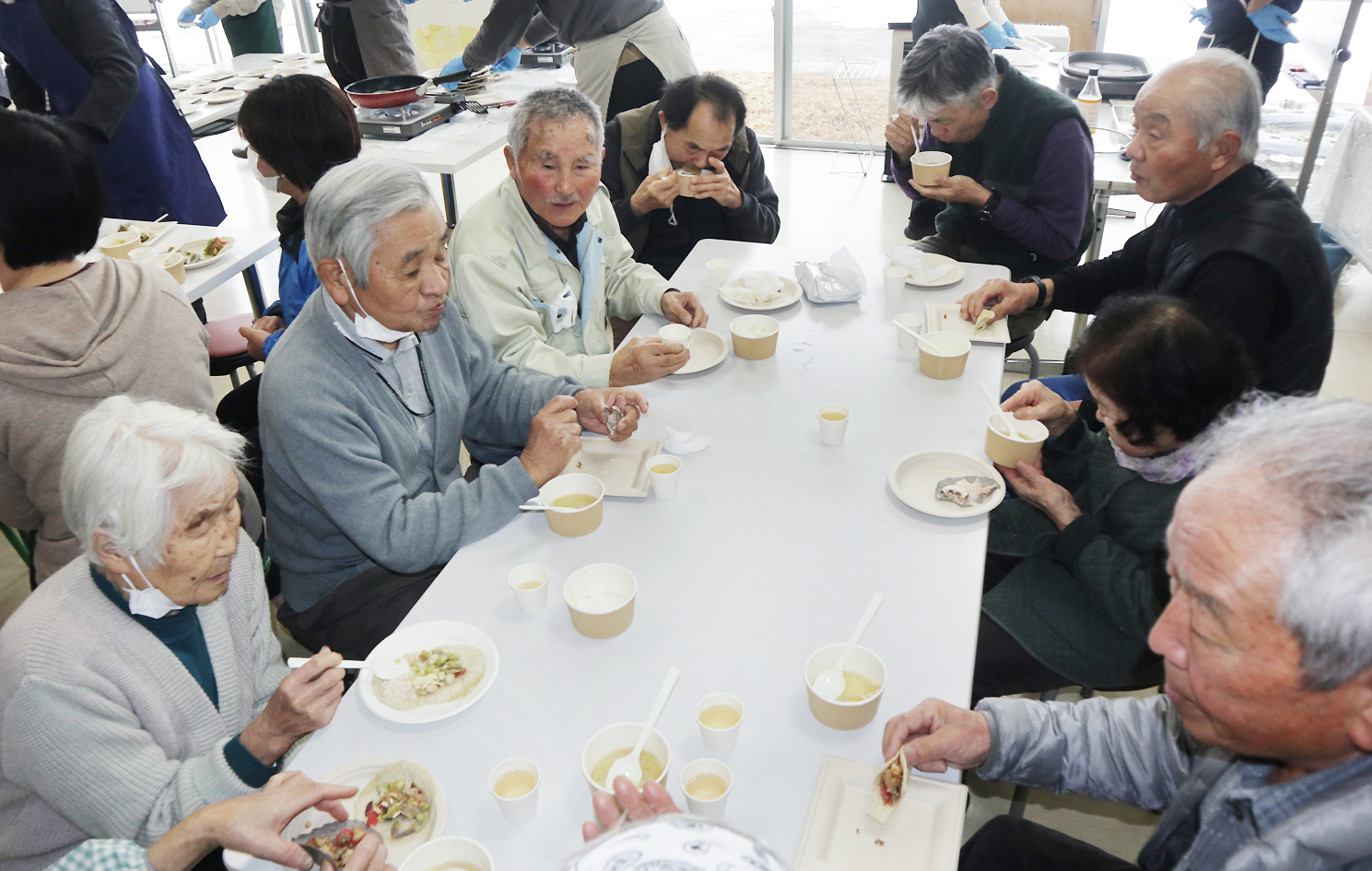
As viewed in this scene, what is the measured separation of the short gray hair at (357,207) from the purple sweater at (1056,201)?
232 cm

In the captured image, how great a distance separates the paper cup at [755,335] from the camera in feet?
8.29

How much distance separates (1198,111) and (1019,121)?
35.5 inches

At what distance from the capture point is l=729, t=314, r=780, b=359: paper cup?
8.29 ft

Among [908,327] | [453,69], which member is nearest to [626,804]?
[908,327]

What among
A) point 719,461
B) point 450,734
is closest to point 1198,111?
point 719,461

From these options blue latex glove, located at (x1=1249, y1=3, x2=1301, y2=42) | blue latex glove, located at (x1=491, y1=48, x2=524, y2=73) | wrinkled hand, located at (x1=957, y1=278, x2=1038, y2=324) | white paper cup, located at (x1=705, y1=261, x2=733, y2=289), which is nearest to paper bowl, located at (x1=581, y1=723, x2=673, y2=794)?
wrinkled hand, located at (x1=957, y1=278, x2=1038, y2=324)

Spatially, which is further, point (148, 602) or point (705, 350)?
point (705, 350)

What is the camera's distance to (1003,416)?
211cm

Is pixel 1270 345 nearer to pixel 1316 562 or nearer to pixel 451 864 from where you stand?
pixel 1316 562

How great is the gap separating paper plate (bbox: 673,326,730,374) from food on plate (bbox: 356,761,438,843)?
1.41 metres

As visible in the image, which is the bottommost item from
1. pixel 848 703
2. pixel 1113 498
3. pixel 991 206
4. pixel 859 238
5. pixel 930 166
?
pixel 859 238

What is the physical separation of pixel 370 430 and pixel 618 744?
3.23ft

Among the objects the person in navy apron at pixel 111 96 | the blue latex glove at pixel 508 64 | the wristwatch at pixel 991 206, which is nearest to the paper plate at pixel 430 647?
the wristwatch at pixel 991 206

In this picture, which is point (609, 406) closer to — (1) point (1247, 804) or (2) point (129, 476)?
(2) point (129, 476)
